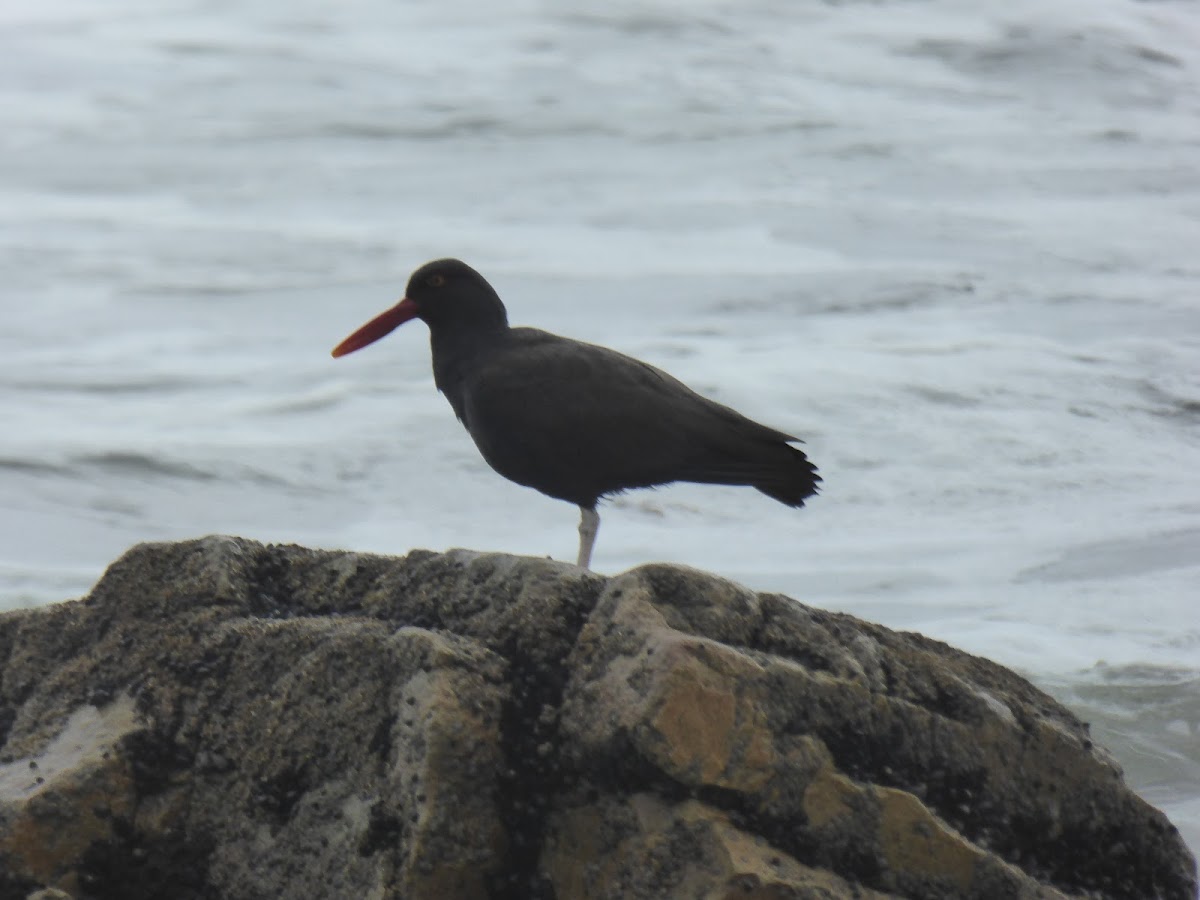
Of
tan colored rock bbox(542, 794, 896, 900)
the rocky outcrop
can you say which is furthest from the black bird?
tan colored rock bbox(542, 794, 896, 900)

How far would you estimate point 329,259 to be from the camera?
13.7m

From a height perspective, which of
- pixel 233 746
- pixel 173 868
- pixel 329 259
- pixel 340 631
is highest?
pixel 340 631

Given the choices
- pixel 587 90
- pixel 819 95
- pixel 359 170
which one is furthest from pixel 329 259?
pixel 819 95

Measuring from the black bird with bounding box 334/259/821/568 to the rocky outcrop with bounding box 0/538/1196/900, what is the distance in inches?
79.8

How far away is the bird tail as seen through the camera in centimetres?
533

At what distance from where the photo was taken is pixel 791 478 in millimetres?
5340

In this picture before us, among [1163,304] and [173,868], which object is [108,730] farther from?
[1163,304]

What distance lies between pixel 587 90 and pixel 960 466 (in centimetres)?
1006

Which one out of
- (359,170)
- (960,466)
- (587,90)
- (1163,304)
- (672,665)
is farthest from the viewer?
(587,90)

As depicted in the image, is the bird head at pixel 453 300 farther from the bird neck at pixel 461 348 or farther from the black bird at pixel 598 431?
the black bird at pixel 598 431

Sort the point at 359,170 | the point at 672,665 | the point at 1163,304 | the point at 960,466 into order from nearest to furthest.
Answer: the point at 672,665 → the point at 960,466 → the point at 1163,304 → the point at 359,170

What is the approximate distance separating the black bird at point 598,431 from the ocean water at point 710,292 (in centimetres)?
169

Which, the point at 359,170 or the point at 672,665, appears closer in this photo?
the point at 672,665

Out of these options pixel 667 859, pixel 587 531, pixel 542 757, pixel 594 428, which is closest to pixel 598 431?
pixel 594 428
